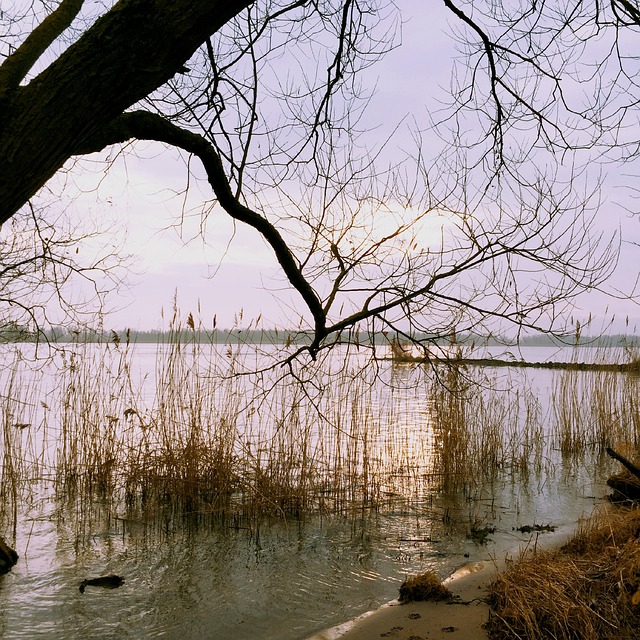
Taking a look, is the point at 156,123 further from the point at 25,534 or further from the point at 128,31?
the point at 25,534

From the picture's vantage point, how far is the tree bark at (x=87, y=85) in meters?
1.24

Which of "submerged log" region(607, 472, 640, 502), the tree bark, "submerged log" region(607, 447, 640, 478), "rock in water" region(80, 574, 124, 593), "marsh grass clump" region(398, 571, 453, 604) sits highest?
the tree bark

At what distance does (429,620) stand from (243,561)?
1.53m

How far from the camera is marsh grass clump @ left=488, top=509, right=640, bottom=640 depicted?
93.8 inches

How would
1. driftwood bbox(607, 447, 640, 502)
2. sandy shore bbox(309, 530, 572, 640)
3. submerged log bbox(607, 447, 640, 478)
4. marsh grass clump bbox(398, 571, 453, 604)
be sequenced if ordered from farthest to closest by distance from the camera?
driftwood bbox(607, 447, 640, 502), submerged log bbox(607, 447, 640, 478), marsh grass clump bbox(398, 571, 453, 604), sandy shore bbox(309, 530, 572, 640)

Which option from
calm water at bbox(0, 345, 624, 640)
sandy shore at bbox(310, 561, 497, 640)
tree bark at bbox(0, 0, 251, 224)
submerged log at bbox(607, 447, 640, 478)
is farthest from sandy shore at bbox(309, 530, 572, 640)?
tree bark at bbox(0, 0, 251, 224)

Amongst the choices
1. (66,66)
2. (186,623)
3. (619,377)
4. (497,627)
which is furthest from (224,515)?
(619,377)

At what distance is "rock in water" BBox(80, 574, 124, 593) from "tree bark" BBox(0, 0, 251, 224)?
2.94 m

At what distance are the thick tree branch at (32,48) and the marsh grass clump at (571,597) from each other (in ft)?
8.16

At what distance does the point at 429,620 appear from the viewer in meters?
2.83

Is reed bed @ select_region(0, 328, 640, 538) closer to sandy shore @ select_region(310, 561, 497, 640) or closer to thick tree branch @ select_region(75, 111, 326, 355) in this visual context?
sandy shore @ select_region(310, 561, 497, 640)

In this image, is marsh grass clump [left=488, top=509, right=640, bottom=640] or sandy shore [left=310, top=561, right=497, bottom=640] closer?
marsh grass clump [left=488, top=509, right=640, bottom=640]

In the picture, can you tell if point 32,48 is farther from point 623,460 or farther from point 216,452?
point 216,452

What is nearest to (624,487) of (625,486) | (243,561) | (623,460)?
(625,486)
